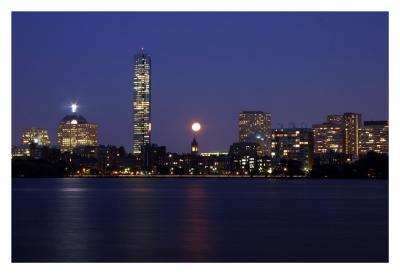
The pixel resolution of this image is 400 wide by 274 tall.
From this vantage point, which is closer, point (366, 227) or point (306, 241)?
point (306, 241)

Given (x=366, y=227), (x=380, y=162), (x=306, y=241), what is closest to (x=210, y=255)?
(x=306, y=241)

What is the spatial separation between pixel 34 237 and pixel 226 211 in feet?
34.0

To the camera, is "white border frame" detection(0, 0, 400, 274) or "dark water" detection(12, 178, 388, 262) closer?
"white border frame" detection(0, 0, 400, 274)

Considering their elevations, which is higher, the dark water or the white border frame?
the white border frame
